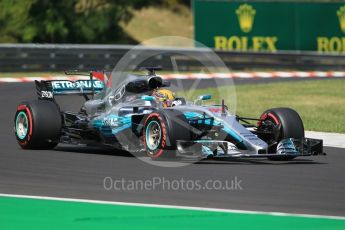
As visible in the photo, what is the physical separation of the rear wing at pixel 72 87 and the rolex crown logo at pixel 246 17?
917 inches

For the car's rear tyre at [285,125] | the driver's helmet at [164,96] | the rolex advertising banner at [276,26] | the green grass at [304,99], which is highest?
the rolex advertising banner at [276,26]

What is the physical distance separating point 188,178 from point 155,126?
4.99 feet

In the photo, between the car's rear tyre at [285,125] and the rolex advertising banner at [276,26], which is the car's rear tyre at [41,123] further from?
the rolex advertising banner at [276,26]

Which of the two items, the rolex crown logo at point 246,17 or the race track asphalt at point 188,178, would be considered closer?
the race track asphalt at point 188,178

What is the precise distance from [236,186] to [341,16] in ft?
91.6

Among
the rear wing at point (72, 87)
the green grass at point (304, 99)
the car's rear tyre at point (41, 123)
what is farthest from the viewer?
the green grass at point (304, 99)

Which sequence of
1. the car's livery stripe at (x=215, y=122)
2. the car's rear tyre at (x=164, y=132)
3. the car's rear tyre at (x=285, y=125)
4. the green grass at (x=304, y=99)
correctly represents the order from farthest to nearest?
the green grass at (x=304, y=99)
the car's rear tyre at (x=285, y=125)
the car's livery stripe at (x=215, y=122)
the car's rear tyre at (x=164, y=132)

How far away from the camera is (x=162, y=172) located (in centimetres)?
1298

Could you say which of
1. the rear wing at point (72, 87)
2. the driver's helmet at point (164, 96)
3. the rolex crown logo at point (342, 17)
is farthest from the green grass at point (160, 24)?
the driver's helmet at point (164, 96)

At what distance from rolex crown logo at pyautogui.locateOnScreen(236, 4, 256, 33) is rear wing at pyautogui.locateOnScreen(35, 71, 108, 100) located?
917 inches

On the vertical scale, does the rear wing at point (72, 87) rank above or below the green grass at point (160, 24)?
below

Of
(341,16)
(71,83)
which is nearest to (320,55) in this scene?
(341,16)

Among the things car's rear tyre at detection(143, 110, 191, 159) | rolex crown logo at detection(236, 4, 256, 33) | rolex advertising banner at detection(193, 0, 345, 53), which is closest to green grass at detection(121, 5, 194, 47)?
rolex advertising banner at detection(193, 0, 345, 53)

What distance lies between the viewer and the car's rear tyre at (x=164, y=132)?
13.4 metres
